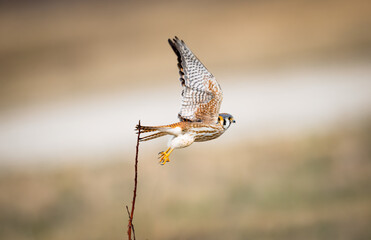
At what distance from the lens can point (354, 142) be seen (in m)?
4.63

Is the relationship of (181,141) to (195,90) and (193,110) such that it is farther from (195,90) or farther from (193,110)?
(195,90)

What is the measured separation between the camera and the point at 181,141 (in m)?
1.32

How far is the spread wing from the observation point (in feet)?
5.01

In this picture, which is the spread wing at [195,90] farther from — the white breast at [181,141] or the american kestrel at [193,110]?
the white breast at [181,141]

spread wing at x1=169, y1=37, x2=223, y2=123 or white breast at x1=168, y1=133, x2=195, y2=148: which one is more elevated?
spread wing at x1=169, y1=37, x2=223, y2=123

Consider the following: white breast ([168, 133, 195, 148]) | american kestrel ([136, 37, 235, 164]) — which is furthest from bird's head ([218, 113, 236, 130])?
white breast ([168, 133, 195, 148])

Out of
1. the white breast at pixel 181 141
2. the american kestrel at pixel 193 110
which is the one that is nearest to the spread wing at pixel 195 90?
the american kestrel at pixel 193 110

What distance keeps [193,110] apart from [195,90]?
107 mm

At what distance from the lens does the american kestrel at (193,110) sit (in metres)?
1.34

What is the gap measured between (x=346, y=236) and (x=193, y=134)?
2.78 meters

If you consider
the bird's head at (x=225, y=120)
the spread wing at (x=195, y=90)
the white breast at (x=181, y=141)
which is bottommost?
the white breast at (x=181, y=141)

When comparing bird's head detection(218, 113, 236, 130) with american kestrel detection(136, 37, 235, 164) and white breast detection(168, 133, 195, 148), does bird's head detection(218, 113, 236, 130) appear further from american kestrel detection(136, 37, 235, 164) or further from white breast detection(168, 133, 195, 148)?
white breast detection(168, 133, 195, 148)

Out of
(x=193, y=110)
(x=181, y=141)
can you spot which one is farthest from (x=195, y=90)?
(x=181, y=141)

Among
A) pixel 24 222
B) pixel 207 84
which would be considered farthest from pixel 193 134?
pixel 24 222
